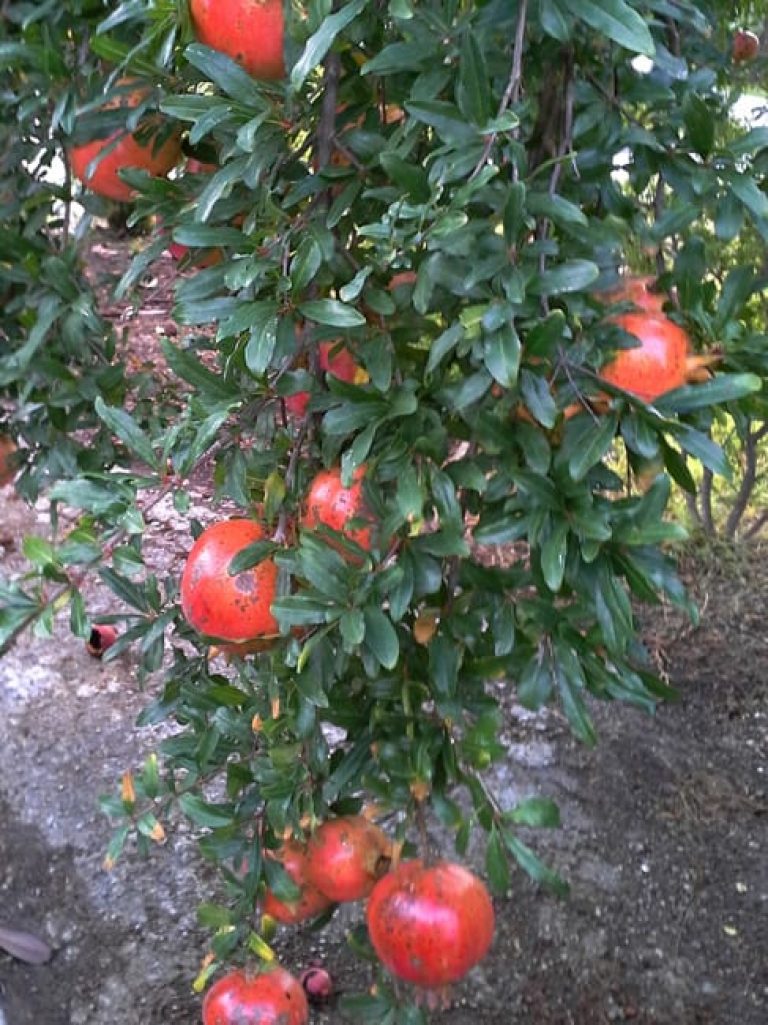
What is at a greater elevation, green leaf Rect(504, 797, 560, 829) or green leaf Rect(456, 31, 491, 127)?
green leaf Rect(456, 31, 491, 127)

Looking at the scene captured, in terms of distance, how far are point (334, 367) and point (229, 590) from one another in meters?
0.23

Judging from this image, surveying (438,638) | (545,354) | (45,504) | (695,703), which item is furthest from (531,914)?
(45,504)

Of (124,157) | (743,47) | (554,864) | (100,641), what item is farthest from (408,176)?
(100,641)

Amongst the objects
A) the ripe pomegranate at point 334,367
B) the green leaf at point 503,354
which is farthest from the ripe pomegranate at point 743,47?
the green leaf at point 503,354

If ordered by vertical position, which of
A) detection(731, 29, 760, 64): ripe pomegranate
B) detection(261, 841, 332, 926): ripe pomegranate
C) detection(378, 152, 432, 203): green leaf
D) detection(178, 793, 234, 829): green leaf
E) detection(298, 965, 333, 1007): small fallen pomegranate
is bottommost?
detection(298, 965, 333, 1007): small fallen pomegranate

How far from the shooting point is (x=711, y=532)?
309 centimetres

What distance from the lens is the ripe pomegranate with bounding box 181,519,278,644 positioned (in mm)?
916

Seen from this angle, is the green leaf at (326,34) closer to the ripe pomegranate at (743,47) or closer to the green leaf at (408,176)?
the green leaf at (408,176)

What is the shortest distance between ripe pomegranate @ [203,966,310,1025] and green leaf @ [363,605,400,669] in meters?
0.44

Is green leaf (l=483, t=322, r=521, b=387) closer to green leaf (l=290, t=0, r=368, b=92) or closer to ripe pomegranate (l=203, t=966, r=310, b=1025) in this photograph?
green leaf (l=290, t=0, r=368, b=92)

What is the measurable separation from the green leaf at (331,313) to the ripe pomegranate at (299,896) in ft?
1.72

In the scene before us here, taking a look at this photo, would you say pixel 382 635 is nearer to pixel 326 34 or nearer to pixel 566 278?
pixel 566 278

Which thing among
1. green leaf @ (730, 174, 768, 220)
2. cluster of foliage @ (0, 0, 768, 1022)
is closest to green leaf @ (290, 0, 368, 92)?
cluster of foliage @ (0, 0, 768, 1022)

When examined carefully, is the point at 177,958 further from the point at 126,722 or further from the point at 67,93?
the point at 67,93
